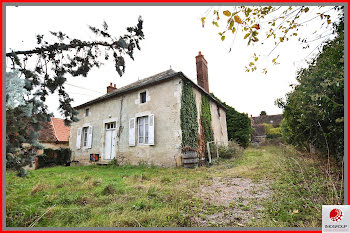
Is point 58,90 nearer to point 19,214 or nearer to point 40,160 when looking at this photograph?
point 19,214

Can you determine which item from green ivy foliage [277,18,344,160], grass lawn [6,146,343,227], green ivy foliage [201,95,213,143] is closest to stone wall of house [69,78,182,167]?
green ivy foliage [201,95,213,143]

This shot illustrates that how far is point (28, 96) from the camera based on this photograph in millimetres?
2182

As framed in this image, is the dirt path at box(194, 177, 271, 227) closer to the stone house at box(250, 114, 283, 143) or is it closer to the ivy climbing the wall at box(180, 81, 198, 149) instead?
the ivy climbing the wall at box(180, 81, 198, 149)

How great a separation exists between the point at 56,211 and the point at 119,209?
0.87 metres

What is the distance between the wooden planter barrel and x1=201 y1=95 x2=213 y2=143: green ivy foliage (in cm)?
232

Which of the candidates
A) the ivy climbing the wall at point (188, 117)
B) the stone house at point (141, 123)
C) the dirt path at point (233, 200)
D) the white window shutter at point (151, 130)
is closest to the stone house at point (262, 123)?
the stone house at point (141, 123)

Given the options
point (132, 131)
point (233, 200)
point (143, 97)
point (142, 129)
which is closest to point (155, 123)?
point (142, 129)

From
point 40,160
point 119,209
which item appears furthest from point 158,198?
point 40,160

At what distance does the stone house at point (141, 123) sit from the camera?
744 centimetres

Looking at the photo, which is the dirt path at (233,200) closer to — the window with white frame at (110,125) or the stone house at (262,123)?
the window with white frame at (110,125)

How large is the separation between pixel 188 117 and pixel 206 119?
79.5 inches

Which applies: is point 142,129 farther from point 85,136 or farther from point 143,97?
point 85,136

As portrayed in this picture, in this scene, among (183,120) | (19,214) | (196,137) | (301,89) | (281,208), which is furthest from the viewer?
(196,137)

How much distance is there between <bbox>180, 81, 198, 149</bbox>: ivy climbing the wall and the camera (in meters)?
7.38
